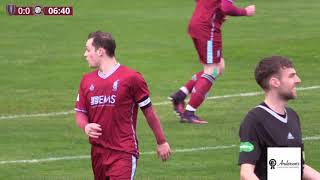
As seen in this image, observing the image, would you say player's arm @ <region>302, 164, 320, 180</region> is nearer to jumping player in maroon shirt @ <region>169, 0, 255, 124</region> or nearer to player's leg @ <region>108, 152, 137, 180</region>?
player's leg @ <region>108, 152, 137, 180</region>

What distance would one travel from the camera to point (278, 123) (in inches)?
278

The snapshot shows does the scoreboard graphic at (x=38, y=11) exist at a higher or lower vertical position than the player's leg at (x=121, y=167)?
lower

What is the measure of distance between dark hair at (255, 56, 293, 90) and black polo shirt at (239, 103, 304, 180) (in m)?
0.19

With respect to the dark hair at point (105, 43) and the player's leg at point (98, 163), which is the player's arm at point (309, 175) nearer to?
the player's leg at point (98, 163)

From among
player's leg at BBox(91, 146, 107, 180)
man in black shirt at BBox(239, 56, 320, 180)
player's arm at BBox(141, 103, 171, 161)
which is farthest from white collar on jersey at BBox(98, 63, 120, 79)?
man in black shirt at BBox(239, 56, 320, 180)

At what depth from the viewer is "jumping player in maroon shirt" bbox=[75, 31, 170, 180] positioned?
932 centimetres

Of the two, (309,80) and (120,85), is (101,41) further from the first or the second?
(309,80)

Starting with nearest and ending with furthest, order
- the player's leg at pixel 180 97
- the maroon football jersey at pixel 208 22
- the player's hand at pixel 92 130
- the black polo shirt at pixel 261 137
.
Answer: the black polo shirt at pixel 261 137
the player's hand at pixel 92 130
the maroon football jersey at pixel 208 22
the player's leg at pixel 180 97

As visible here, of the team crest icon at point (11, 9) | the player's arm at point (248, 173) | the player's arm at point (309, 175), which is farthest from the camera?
the team crest icon at point (11, 9)

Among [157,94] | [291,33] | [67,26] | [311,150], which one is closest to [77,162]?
[311,150]

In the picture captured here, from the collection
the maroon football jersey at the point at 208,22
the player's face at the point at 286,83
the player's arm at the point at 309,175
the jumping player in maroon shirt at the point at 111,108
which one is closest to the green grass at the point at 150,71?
the maroon football jersey at the point at 208,22

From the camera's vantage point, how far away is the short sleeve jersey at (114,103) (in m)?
9.32

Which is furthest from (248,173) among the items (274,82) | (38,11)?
(38,11)

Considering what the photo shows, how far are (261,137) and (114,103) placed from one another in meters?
2.56
